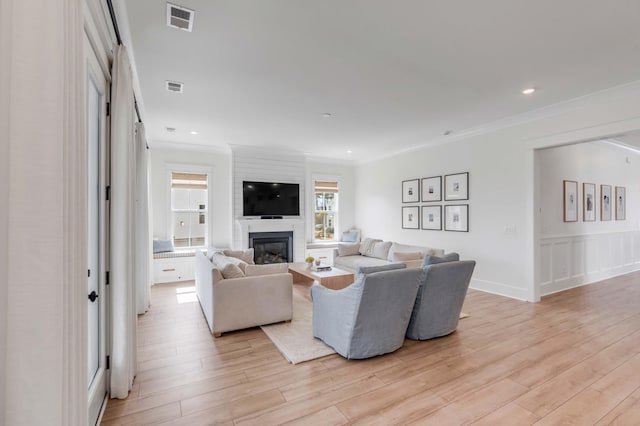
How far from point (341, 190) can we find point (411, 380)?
6169 mm

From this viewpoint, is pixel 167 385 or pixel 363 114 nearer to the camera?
pixel 167 385

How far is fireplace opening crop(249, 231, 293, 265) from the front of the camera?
6.76 m

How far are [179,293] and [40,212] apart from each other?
467 cm

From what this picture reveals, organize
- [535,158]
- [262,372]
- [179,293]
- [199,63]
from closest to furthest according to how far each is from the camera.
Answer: [262,372] → [199,63] → [535,158] → [179,293]

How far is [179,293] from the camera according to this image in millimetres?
5164

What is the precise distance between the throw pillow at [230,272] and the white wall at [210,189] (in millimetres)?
3254

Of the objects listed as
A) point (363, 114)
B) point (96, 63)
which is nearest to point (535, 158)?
point (363, 114)

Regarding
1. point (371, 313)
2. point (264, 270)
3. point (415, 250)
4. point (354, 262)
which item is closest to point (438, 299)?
point (371, 313)

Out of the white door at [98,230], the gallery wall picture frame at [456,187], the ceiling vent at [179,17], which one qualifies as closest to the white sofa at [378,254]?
the gallery wall picture frame at [456,187]

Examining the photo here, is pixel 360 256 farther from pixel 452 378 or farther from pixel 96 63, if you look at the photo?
pixel 96 63

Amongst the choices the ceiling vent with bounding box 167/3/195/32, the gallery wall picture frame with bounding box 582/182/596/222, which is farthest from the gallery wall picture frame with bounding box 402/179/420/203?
the ceiling vent with bounding box 167/3/195/32

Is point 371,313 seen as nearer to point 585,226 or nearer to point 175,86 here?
point 175,86

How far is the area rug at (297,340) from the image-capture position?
2852 mm

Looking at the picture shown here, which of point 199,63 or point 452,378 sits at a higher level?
point 199,63
